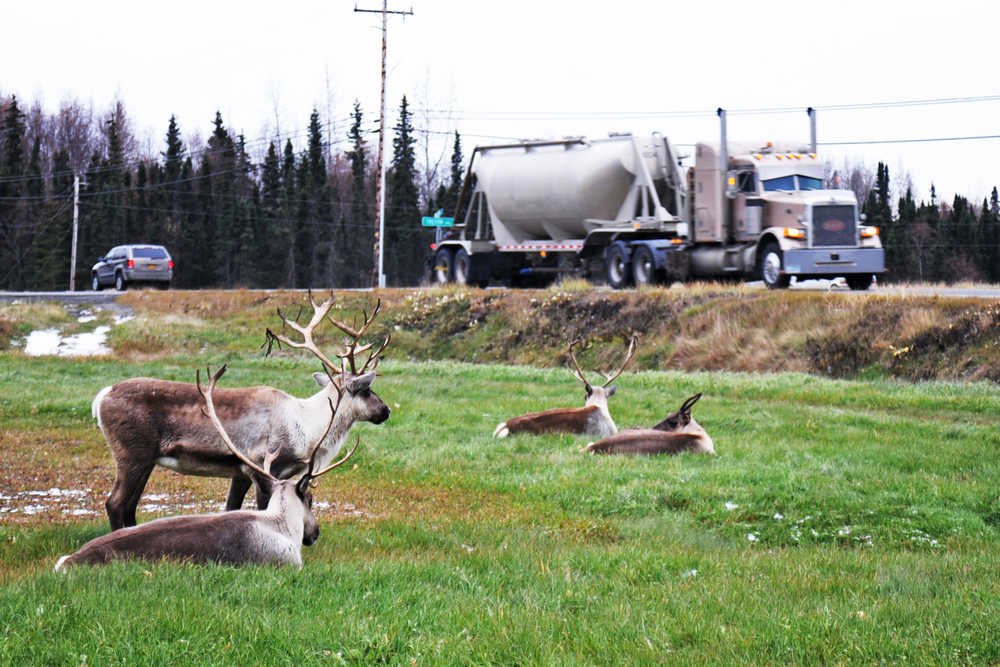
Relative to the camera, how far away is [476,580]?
22.7 ft

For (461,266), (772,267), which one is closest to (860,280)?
(772,267)

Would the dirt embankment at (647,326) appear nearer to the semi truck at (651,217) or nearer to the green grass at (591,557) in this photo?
the semi truck at (651,217)

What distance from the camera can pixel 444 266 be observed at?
37062 mm

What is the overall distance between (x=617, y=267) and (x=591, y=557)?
77.6 feet

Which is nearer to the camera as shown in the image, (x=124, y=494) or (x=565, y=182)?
(x=124, y=494)

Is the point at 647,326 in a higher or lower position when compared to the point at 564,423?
higher

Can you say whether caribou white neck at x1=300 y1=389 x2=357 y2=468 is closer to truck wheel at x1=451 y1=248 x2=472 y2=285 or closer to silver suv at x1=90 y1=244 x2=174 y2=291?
truck wheel at x1=451 y1=248 x2=472 y2=285

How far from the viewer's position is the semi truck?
83.8 ft

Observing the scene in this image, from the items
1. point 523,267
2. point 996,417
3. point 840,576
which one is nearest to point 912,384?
point 996,417

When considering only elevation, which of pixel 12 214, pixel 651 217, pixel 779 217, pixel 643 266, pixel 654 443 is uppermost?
pixel 12 214

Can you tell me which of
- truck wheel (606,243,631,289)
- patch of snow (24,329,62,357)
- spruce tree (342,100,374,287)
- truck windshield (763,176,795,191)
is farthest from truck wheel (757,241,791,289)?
spruce tree (342,100,374,287)

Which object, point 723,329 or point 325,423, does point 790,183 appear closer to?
point 723,329

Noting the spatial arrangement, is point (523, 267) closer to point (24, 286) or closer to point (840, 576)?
point (840, 576)

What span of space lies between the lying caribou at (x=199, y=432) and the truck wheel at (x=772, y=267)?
60.6ft
